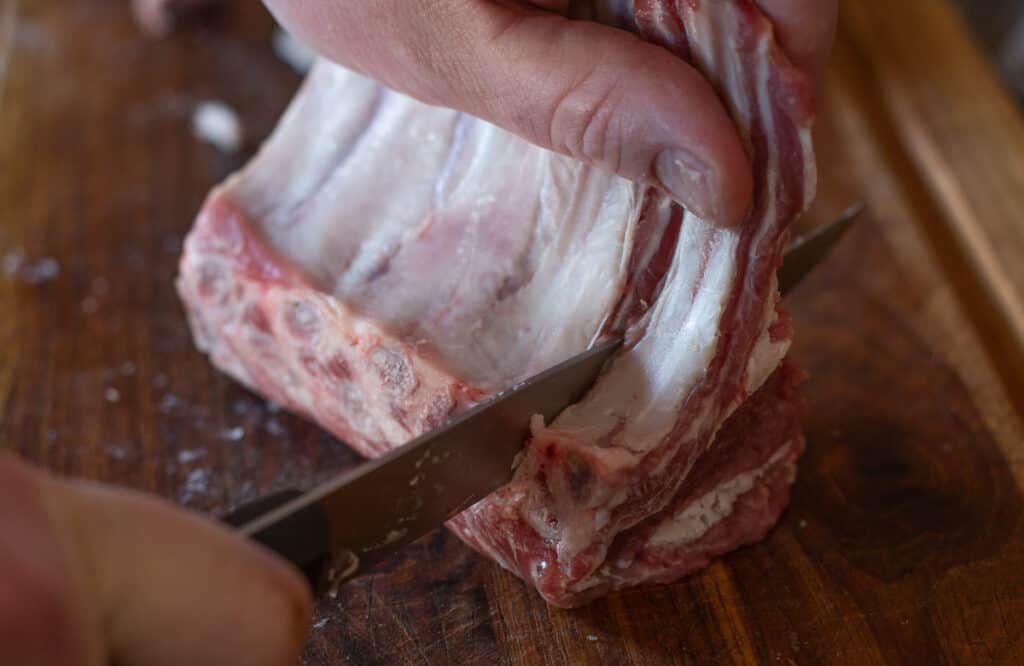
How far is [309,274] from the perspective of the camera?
2178 mm

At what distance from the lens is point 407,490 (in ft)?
5.61

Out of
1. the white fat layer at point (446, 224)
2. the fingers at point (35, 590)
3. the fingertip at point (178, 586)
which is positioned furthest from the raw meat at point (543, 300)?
the fingers at point (35, 590)

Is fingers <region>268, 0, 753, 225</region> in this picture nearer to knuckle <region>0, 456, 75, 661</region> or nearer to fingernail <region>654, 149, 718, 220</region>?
fingernail <region>654, 149, 718, 220</region>

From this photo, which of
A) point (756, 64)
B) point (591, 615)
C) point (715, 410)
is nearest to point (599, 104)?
point (756, 64)

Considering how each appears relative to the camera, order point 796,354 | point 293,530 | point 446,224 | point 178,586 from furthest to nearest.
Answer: point 796,354 → point 446,224 → point 293,530 → point 178,586

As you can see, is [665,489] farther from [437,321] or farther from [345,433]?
[345,433]

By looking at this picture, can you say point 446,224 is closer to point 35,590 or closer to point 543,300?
point 543,300

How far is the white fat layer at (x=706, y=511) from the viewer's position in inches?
77.7

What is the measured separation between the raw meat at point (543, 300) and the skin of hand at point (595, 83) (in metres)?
0.06

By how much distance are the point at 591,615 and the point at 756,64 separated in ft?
3.06

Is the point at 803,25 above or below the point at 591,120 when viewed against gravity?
above

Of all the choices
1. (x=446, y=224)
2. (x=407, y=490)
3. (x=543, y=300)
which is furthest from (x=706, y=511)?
(x=446, y=224)

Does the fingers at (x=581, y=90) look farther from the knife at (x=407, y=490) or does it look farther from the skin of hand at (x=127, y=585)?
the skin of hand at (x=127, y=585)

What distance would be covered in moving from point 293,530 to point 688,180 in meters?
0.73
